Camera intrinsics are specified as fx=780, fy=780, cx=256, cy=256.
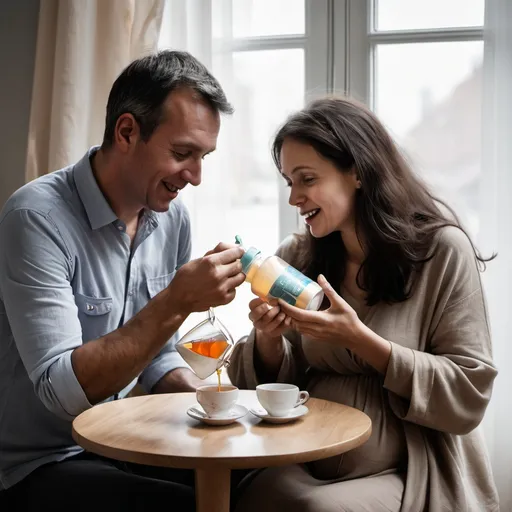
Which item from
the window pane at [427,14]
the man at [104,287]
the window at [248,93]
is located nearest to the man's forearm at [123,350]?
the man at [104,287]

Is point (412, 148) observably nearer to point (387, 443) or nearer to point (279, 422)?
point (387, 443)

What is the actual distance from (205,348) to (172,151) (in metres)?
0.49

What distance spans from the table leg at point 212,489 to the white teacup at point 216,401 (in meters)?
0.13

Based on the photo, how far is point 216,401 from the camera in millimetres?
1464

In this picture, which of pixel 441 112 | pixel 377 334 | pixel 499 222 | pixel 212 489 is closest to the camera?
pixel 212 489

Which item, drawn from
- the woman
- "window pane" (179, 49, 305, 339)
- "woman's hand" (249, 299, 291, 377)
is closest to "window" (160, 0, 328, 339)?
"window pane" (179, 49, 305, 339)

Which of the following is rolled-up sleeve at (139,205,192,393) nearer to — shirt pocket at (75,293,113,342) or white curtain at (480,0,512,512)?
shirt pocket at (75,293,113,342)

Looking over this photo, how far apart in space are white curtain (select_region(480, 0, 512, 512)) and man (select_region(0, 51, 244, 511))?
0.91 m

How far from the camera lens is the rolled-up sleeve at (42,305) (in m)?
1.54

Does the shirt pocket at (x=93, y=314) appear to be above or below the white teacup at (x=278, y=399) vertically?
above

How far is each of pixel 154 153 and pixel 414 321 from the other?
693 mm

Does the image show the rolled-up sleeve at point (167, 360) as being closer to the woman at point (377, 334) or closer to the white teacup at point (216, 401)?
the woman at point (377, 334)

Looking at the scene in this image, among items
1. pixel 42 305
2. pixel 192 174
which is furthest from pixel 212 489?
pixel 192 174

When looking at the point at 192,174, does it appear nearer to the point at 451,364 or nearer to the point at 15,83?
the point at 451,364
